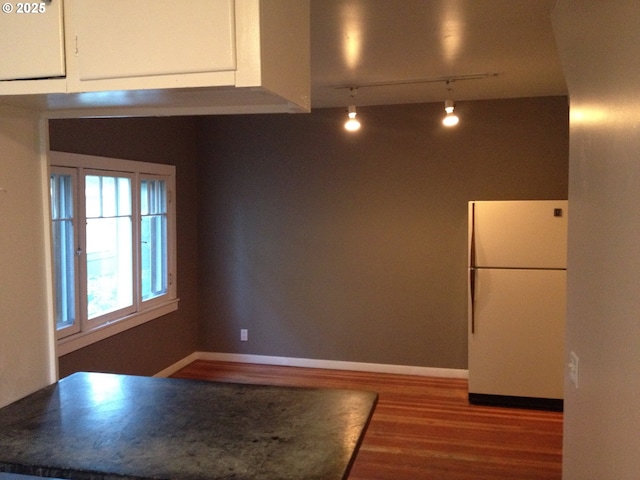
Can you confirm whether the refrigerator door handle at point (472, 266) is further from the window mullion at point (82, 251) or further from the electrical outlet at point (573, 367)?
the window mullion at point (82, 251)

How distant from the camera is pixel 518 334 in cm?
416

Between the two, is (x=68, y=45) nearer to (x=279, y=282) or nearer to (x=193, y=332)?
(x=279, y=282)

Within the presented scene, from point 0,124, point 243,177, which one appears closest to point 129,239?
point 243,177

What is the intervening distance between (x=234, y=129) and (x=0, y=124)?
3.63 meters

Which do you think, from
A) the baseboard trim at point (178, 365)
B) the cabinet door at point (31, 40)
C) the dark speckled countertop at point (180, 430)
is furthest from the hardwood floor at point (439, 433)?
the cabinet door at point (31, 40)

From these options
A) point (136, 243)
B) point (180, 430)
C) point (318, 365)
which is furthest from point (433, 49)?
point (318, 365)

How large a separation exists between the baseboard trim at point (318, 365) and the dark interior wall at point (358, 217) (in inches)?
2.1

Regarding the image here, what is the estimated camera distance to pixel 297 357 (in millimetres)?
5238

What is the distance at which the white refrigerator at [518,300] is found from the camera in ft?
13.4

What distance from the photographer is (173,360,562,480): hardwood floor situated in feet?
10.7

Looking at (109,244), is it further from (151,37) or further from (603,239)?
(603,239)

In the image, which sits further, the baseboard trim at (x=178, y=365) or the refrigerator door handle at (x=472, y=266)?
the baseboard trim at (x=178, y=365)

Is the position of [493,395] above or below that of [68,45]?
below

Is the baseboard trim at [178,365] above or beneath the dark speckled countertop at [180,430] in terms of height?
beneath
